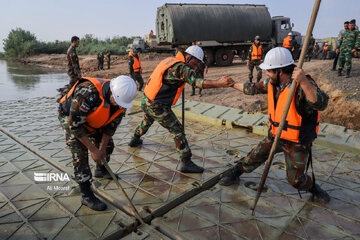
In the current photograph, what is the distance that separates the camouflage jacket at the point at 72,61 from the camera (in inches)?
298

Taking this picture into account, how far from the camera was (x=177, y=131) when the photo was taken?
3.58m

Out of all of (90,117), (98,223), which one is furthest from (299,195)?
(90,117)

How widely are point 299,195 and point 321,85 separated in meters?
6.18

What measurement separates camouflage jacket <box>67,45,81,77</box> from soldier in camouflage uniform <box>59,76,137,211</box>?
5.24m

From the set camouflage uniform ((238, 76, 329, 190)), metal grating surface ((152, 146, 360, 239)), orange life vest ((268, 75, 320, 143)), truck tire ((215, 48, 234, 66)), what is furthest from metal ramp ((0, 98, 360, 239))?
truck tire ((215, 48, 234, 66))

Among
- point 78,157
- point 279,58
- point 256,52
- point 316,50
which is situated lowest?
point 78,157

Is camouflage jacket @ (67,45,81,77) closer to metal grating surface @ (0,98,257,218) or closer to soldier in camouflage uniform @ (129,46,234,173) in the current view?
metal grating surface @ (0,98,257,218)

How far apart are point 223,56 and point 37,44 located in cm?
3334

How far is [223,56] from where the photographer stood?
55.7 ft

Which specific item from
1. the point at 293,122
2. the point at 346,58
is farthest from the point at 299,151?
the point at 346,58

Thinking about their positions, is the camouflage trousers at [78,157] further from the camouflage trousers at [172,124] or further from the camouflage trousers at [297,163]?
the camouflage trousers at [297,163]

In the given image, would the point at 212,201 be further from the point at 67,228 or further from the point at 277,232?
the point at 67,228

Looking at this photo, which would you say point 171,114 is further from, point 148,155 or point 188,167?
point 148,155

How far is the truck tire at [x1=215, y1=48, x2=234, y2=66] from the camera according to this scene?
16719 millimetres
